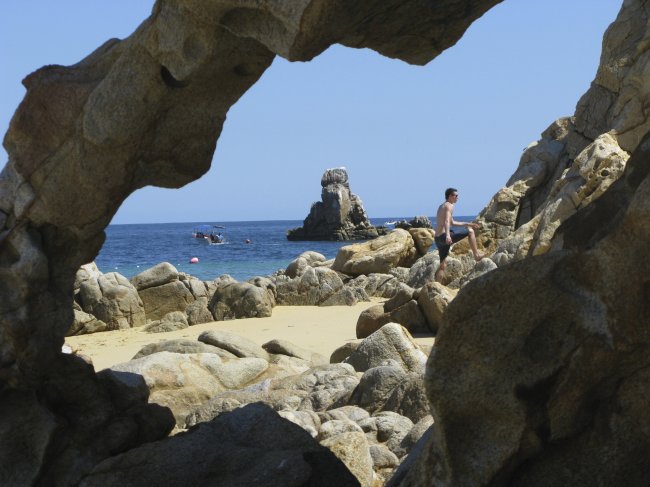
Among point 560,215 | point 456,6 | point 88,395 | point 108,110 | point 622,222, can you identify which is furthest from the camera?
point 560,215

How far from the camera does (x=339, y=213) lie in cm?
7356

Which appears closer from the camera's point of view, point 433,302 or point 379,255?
point 433,302

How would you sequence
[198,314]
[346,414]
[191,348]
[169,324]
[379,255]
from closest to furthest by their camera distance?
[346,414] < [191,348] < [169,324] < [198,314] < [379,255]

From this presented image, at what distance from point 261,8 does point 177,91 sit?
138 centimetres

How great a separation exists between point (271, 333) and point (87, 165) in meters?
9.85

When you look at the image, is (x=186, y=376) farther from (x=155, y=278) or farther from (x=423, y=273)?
(x=423, y=273)

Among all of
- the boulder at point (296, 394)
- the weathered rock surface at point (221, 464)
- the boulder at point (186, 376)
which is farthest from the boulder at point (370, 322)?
the weathered rock surface at point (221, 464)

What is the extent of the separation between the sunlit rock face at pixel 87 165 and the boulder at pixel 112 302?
1214cm

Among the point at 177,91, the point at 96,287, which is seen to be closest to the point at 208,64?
the point at 177,91

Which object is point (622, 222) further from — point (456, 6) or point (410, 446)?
point (410, 446)

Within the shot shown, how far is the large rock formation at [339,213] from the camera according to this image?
240 ft

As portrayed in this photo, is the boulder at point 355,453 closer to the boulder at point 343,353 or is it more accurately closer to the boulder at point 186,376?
the boulder at point 186,376

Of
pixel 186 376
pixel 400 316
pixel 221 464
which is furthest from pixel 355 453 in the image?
pixel 400 316

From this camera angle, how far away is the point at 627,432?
4410 mm
